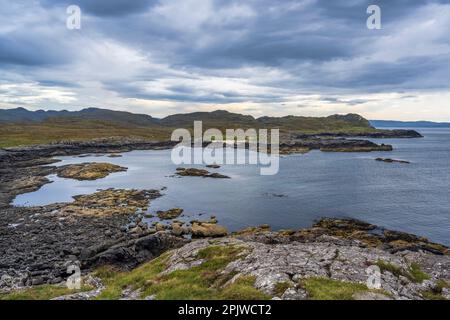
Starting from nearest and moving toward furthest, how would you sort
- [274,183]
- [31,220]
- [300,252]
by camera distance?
[300,252], [31,220], [274,183]

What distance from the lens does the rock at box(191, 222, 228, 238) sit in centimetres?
5143

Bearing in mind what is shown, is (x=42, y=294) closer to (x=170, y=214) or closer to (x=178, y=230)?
(x=178, y=230)

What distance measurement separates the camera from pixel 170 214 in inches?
2511

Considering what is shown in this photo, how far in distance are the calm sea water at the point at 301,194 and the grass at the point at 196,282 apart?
2598 centimetres

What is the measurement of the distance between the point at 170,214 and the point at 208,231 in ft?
46.2

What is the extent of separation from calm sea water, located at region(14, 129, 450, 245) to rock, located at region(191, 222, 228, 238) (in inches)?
128

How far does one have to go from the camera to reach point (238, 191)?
275 feet

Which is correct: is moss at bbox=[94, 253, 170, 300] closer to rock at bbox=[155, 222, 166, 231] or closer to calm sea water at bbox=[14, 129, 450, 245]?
rock at bbox=[155, 222, 166, 231]

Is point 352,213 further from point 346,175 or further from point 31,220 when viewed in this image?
point 31,220

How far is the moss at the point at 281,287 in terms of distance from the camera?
20044mm

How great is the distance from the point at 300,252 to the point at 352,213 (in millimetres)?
39167

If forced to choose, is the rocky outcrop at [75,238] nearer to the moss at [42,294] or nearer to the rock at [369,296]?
the moss at [42,294]

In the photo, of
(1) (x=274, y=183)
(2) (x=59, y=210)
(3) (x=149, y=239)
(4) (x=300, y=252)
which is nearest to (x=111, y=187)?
(2) (x=59, y=210)
